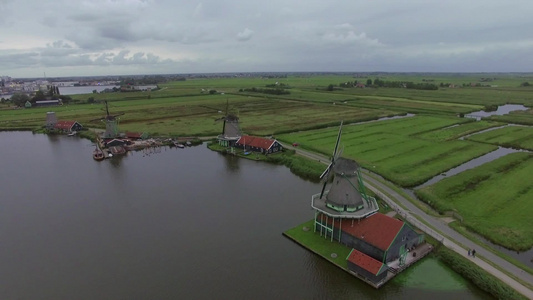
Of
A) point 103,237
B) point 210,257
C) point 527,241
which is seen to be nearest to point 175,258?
point 210,257

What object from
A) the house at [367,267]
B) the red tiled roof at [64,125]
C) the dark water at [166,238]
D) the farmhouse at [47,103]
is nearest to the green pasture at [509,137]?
the dark water at [166,238]

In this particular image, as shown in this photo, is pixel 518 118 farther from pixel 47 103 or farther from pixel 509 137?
pixel 47 103

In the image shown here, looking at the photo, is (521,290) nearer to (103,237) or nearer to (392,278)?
(392,278)

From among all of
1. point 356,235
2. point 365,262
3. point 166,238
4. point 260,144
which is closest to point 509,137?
point 260,144

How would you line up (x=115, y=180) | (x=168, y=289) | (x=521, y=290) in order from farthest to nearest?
1. (x=115, y=180)
2. (x=168, y=289)
3. (x=521, y=290)

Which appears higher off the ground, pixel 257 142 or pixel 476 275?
pixel 257 142

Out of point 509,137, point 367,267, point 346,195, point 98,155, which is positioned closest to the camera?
point 367,267
